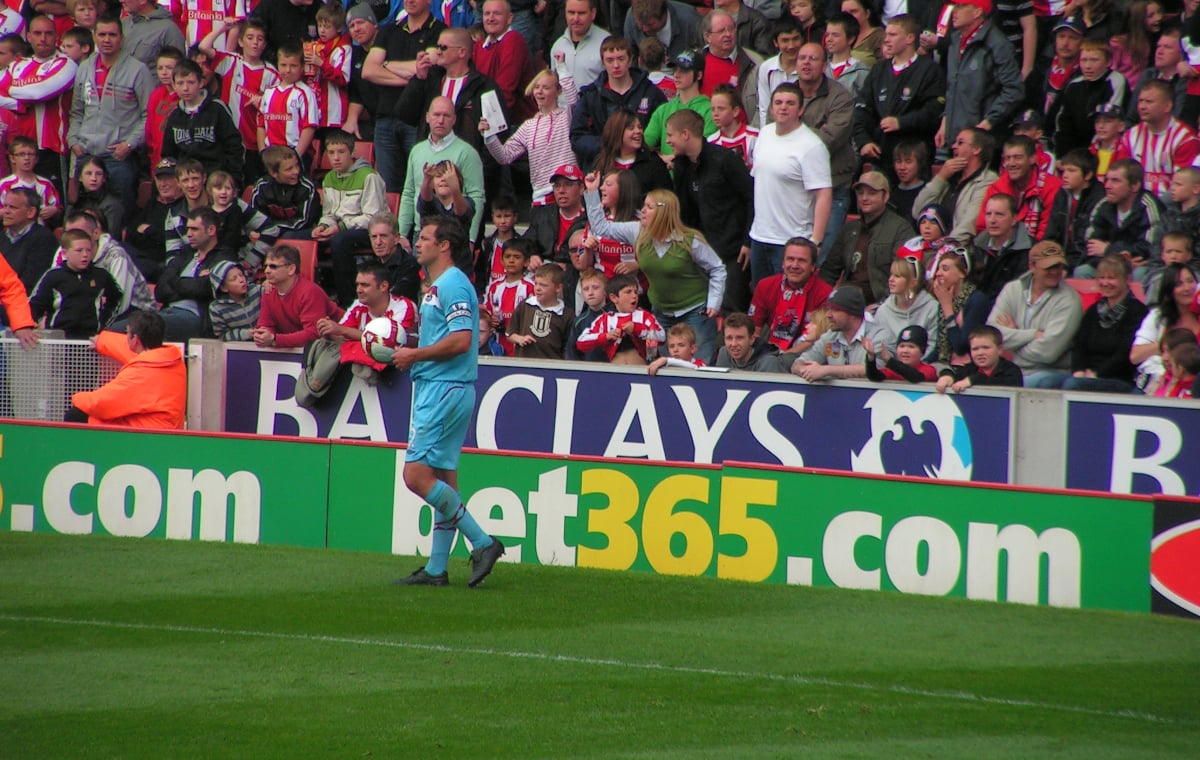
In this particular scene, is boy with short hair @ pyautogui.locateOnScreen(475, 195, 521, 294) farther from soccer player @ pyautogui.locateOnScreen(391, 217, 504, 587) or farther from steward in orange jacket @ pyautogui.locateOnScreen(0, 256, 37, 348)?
soccer player @ pyautogui.locateOnScreen(391, 217, 504, 587)

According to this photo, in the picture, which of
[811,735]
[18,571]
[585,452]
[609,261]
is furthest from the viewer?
[609,261]

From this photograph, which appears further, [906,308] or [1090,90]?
[1090,90]

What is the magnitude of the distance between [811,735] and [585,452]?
19.6 ft

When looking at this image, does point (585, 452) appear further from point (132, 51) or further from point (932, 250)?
point (132, 51)

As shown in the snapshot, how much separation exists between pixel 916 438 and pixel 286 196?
293 inches

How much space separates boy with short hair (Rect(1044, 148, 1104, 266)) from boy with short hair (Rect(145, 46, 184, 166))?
371 inches

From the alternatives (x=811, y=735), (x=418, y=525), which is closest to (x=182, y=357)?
(x=418, y=525)

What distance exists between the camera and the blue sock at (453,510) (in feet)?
29.3

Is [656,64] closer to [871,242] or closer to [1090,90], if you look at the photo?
[871,242]

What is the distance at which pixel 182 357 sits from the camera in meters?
12.7

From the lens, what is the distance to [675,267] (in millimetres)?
12812

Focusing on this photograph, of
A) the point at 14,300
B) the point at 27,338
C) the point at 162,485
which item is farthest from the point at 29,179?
the point at 162,485

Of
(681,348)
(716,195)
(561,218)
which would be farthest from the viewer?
(561,218)

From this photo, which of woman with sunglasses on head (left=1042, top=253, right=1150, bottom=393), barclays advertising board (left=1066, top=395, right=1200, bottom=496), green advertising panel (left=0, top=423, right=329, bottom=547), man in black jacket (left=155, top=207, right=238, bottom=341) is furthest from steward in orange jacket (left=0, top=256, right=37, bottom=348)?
barclays advertising board (left=1066, top=395, right=1200, bottom=496)
